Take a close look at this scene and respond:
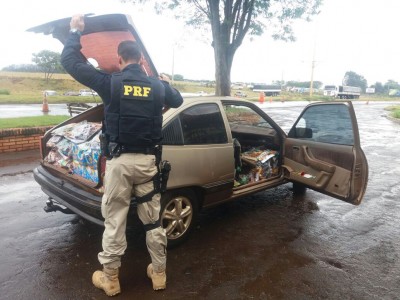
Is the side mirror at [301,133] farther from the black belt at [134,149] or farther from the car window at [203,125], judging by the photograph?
the black belt at [134,149]

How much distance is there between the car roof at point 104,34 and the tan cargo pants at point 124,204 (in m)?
0.97

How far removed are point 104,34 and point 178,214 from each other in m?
1.98

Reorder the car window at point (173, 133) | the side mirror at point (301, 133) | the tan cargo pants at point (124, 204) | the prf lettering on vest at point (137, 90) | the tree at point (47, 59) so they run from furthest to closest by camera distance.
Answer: the tree at point (47, 59) → the side mirror at point (301, 133) → the car window at point (173, 133) → the tan cargo pants at point (124, 204) → the prf lettering on vest at point (137, 90)

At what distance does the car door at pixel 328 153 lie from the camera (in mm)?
3734

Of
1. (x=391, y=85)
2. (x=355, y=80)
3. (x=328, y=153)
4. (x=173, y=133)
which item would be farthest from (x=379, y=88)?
(x=173, y=133)

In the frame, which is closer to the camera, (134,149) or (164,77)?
(134,149)

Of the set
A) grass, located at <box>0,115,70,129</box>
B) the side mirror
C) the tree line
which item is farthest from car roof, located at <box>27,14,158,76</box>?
the tree line

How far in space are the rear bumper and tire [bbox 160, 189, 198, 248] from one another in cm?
42

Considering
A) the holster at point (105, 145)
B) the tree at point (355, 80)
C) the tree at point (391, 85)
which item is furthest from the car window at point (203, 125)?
the tree at point (391, 85)

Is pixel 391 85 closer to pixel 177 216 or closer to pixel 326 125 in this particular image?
pixel 326 125

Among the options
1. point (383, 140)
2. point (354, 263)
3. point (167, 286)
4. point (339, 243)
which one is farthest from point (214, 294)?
point (383, 140)

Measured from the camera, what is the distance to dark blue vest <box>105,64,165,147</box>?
236 cm

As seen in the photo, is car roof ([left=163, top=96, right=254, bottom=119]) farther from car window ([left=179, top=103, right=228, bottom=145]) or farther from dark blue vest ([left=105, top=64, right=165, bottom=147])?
dark blue vest ([left=105, top=64, right=165, bottom=147])

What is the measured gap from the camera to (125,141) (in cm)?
241
